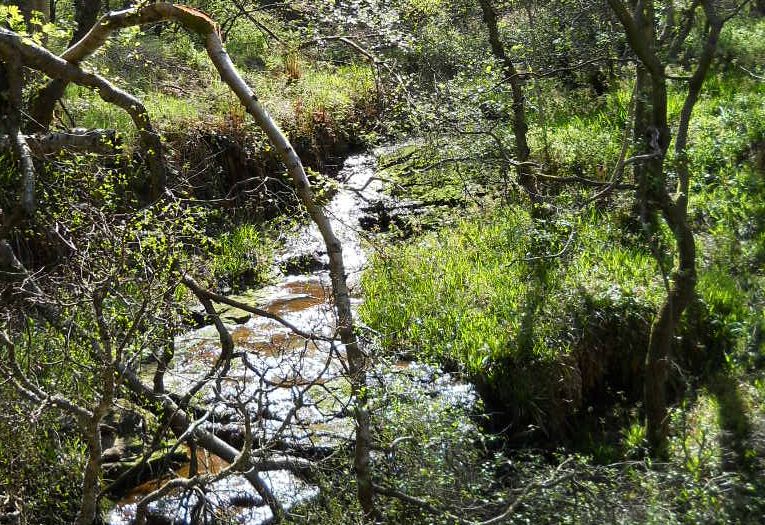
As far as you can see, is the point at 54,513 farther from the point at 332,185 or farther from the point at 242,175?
the point at 242,175

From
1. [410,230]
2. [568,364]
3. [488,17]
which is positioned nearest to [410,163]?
[410,230]

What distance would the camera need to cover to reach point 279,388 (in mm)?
6543

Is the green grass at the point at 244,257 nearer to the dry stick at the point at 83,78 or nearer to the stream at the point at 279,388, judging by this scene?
the stream at the point at 279,388

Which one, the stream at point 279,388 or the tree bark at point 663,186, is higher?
the tree bark at point 663,186

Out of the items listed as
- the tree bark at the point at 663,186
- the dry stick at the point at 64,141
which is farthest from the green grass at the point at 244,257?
the tree bark at the point at 663,186

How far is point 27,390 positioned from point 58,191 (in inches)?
75.3

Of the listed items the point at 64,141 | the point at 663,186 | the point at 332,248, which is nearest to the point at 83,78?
the point at 64,141

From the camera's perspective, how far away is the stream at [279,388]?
4.89 meters

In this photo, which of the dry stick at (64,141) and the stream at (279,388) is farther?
the dry stick at (64,141)

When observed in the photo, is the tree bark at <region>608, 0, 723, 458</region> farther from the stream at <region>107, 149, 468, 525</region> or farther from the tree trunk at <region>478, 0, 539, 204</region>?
the tree trunk at <region>478, 0, 539, 204</region>

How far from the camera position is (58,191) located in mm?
5738

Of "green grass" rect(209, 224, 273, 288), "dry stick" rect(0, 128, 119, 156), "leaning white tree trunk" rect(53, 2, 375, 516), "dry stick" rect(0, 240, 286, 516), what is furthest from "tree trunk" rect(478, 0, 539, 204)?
"dry stick" rect(0, 240, 286, 516)

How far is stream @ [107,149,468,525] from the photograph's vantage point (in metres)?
4.89

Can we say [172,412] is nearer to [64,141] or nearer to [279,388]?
[279,388]
